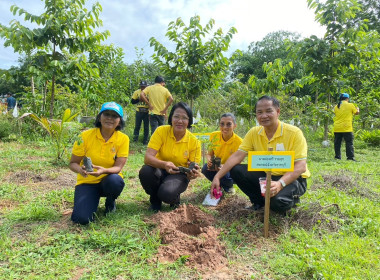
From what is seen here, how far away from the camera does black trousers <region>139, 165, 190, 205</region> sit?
2809 millimetres

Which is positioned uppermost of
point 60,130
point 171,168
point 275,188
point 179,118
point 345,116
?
point 345,116

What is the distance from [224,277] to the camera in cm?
185

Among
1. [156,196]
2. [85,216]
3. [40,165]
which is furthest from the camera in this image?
[40,165]

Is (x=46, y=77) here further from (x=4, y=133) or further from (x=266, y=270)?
(x=266, y=270)

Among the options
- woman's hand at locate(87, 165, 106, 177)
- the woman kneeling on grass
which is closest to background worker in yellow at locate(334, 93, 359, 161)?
the woman kneeling on grass

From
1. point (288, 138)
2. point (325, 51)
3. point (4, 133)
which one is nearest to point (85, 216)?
point (288, 138)

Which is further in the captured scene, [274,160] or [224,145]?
[224,145]

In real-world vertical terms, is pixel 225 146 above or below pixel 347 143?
above

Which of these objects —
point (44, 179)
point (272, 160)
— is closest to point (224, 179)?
point (272, 160)

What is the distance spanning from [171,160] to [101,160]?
747mm

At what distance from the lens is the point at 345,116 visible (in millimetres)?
6508

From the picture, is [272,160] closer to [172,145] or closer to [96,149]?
[172,145]

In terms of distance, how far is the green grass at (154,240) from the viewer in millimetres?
1871

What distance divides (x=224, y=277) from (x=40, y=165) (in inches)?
151
